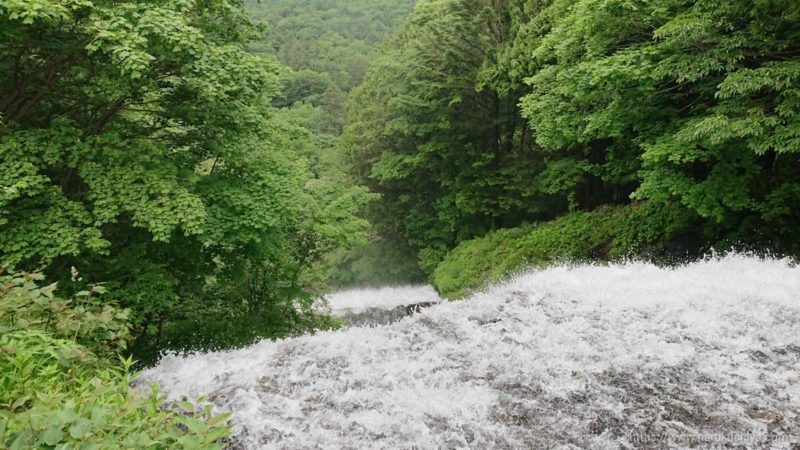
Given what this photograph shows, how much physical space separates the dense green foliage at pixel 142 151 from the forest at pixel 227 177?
0.13 feet

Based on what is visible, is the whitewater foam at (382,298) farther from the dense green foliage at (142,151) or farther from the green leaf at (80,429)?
the green leaf at (80,429)

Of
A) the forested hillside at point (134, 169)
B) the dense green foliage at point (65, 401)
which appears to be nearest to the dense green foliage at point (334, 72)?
the forested hillside at point (134, 169)

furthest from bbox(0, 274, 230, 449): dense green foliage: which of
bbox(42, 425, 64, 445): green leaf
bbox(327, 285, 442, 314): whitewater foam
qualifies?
bbox(327, 285, 442, 314): whitewater foam

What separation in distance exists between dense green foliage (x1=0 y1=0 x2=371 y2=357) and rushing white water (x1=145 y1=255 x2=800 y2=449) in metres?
2.17

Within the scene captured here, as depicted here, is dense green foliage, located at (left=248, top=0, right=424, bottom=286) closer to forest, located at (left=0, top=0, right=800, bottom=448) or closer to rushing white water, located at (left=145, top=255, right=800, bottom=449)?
forest, located at (left=0, top=0, right=800, bottom=448)

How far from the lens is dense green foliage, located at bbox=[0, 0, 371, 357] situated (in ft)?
20.5

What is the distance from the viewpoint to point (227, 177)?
8711 millimetres

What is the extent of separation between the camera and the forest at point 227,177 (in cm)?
395

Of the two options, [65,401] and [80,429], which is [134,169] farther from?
[80,429]

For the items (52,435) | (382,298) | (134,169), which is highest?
(134,169)

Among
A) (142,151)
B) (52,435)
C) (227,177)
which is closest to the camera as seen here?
(52,435)

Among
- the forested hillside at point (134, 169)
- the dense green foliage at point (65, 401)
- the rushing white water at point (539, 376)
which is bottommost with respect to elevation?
the rushing white water at point (539, 376)

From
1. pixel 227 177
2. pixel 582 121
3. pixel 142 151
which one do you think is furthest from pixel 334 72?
pixel 142 151

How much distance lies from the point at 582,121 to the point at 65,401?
12.5 meters
